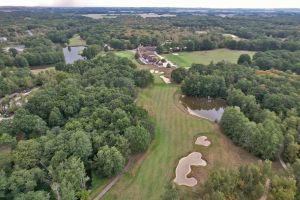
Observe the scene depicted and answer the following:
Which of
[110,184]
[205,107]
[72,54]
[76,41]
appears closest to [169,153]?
[110,184]

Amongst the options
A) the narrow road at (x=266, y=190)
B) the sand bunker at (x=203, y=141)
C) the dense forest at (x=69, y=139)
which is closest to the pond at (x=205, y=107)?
the sand bunker at (x=203, y=141)

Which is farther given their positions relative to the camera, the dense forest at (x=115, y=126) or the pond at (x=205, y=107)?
the pond at (x=205, y=107)

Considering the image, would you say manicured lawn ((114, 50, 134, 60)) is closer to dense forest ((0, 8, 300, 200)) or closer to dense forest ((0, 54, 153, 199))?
dense forest ((0, 8, 300, 200))

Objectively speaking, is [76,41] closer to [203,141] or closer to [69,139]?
[203,141]

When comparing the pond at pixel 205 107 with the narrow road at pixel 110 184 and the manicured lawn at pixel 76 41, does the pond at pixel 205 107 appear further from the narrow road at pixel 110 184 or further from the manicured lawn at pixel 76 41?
the manicured lawn at pixel 76 41

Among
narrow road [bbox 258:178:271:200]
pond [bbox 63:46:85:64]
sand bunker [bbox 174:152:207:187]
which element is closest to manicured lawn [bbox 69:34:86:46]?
pond [bbox 63:46:85:64]
